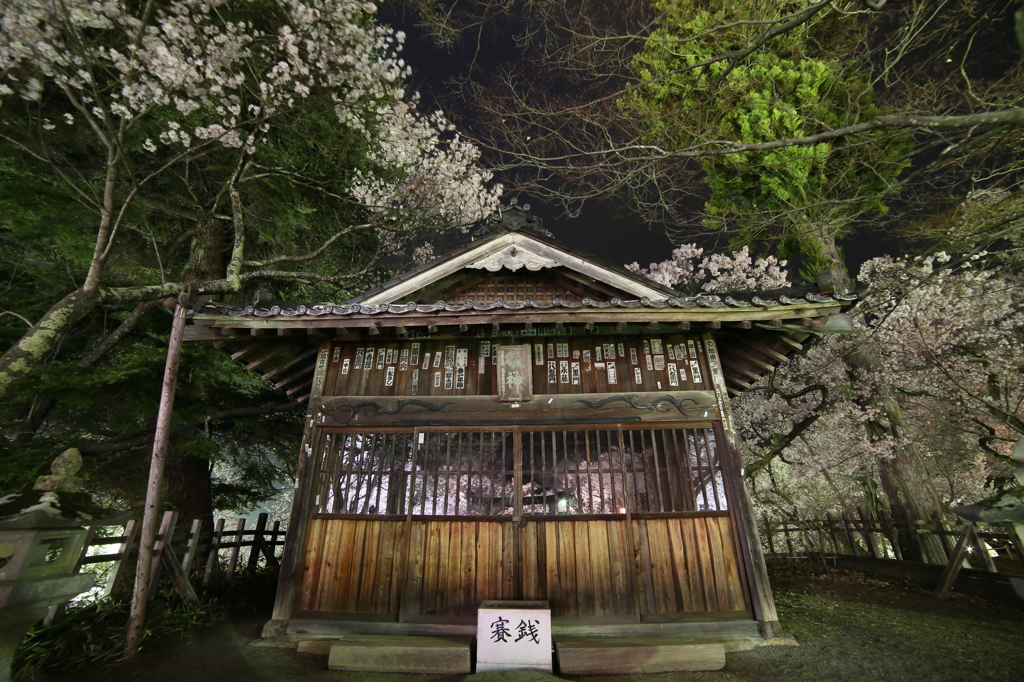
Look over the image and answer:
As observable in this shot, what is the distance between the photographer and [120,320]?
1148 centimetres

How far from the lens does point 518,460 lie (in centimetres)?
712

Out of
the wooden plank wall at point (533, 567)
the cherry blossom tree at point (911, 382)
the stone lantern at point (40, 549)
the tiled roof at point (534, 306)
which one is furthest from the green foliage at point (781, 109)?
the stone lantern at point (40, 549)

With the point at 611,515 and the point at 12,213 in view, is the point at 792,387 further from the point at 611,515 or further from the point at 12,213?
the point at 12,213

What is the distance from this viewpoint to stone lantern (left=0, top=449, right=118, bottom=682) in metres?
3.90

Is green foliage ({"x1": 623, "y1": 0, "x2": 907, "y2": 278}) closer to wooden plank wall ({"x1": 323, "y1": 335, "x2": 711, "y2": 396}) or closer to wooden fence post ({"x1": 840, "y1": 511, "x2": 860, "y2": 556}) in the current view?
wooden plank wall ({"x1": 323, "y1": 335, "x2": 711, "y2": 396})

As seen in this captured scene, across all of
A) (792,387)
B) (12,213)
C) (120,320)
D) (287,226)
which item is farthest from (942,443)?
(12,213)

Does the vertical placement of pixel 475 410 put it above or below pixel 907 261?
below

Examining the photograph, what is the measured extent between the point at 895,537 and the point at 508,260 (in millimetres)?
12819

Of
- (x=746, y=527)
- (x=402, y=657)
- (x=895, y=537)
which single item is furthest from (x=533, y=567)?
(x=895, y=537)

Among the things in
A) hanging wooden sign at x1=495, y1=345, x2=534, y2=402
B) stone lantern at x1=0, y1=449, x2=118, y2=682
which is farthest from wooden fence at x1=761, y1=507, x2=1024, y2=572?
stone lantern at x1=0, y1=449, x2=118, y2=682

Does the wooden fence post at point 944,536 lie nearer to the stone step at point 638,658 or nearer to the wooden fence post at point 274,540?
the stone step at point 638,658

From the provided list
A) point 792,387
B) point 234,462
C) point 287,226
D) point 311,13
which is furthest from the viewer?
point 792,387

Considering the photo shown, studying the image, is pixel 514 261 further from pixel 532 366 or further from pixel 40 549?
pixel 40 549

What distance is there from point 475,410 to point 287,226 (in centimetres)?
877
